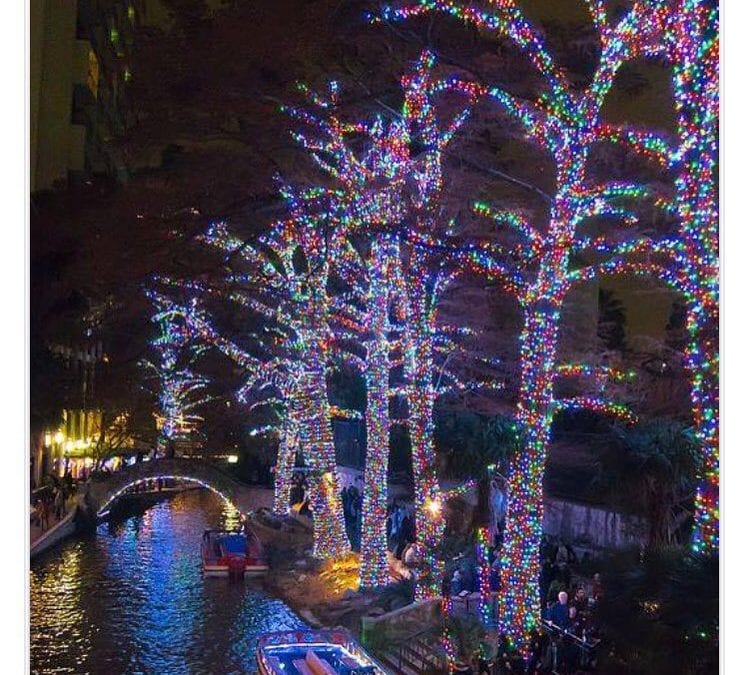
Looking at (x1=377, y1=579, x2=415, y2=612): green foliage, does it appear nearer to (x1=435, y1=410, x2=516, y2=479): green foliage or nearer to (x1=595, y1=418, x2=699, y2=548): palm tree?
(x1=435, y1=410, x2=516, y2=479): green foliage

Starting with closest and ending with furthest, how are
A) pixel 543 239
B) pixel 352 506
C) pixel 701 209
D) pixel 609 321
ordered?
pixel 701 209 → pixel 543 239 → pixel 609 321 → pixel 352 506

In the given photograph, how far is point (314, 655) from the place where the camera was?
7.46m

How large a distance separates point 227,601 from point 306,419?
2.78 meters

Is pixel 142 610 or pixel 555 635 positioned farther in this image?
pixel 142 610

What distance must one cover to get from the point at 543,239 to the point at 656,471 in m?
2.56

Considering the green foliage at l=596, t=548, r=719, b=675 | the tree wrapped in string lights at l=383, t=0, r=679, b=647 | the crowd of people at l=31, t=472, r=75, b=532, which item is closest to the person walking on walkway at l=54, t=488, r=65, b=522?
the crowd of people at l=31, t=472, r=75, b=532

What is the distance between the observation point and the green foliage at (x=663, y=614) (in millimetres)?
4090

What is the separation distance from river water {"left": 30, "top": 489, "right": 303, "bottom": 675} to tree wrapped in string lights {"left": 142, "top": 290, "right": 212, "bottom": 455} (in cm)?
227

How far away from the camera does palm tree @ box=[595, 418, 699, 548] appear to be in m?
7.37

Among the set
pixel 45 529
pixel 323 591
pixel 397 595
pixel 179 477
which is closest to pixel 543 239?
pixel 397 595

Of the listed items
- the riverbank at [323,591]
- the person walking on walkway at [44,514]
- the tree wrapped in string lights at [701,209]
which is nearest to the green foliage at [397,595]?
the riverbank at [323,591]

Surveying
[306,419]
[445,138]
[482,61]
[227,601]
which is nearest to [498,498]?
[306,419]

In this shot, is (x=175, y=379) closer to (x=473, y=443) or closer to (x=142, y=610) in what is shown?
(x=142, y=610)

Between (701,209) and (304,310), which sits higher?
(701,209)
